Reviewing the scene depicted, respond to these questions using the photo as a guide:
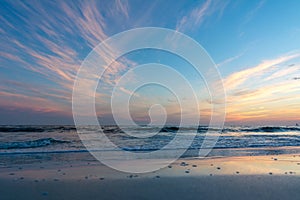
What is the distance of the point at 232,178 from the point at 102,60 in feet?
29.8

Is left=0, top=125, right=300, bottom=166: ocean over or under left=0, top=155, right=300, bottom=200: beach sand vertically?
over

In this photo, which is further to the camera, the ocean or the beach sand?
the ocean

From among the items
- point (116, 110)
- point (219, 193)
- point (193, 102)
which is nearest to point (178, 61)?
point (193, 102)

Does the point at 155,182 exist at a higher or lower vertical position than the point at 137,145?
lower

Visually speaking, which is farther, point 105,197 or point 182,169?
point 182,169

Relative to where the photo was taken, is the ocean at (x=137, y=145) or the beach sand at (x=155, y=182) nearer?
the beach sand at (x=155, y=182)

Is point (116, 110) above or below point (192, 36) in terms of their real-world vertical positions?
below

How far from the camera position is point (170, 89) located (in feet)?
49.9

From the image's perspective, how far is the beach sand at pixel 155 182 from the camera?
4863 millimetres

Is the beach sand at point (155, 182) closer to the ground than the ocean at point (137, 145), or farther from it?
closer to the ground

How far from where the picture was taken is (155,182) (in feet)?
19.4

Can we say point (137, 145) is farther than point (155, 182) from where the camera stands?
Yes

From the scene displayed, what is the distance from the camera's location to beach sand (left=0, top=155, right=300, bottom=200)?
4.86m

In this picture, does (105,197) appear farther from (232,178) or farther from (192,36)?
(192,36)
